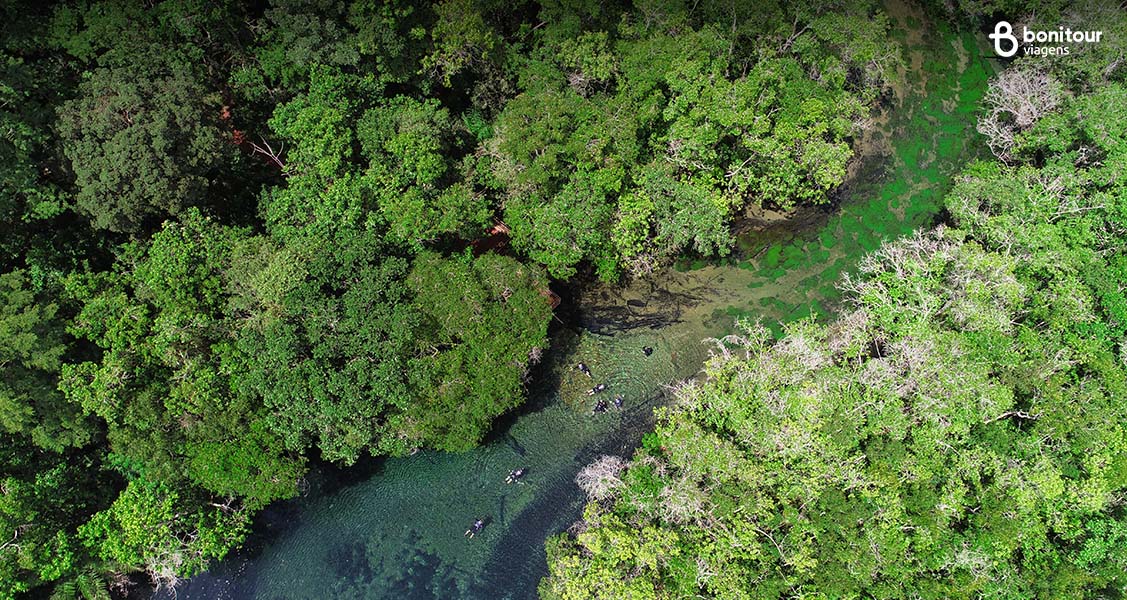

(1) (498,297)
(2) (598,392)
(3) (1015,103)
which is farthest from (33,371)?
(3) (1015,103)

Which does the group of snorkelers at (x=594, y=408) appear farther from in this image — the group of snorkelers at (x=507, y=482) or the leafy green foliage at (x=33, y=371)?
the leafy green foliage at (x=33, y=371)

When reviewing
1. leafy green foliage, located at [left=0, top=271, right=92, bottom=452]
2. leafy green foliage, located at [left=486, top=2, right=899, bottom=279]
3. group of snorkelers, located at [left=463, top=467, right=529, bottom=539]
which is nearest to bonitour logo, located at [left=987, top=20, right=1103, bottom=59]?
leafy green foliage, located at [left=486, top=2, right=899, bottom=279]

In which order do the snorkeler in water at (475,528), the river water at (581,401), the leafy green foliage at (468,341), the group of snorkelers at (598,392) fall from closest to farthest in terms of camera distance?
the leafy green foliage at (468,341), the river water at (581,401), the snorkeler in water at (475,528), the group of snorkelers at (598,392)

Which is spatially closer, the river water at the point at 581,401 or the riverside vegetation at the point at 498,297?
the riverside vegetation at the point at 498,297

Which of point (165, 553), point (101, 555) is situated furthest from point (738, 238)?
point (101, 555)

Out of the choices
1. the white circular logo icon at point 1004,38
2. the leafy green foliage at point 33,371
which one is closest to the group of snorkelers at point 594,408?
the leafy green foliage at point 33,371

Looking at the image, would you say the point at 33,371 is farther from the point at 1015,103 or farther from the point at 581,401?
the point at 1015,103
